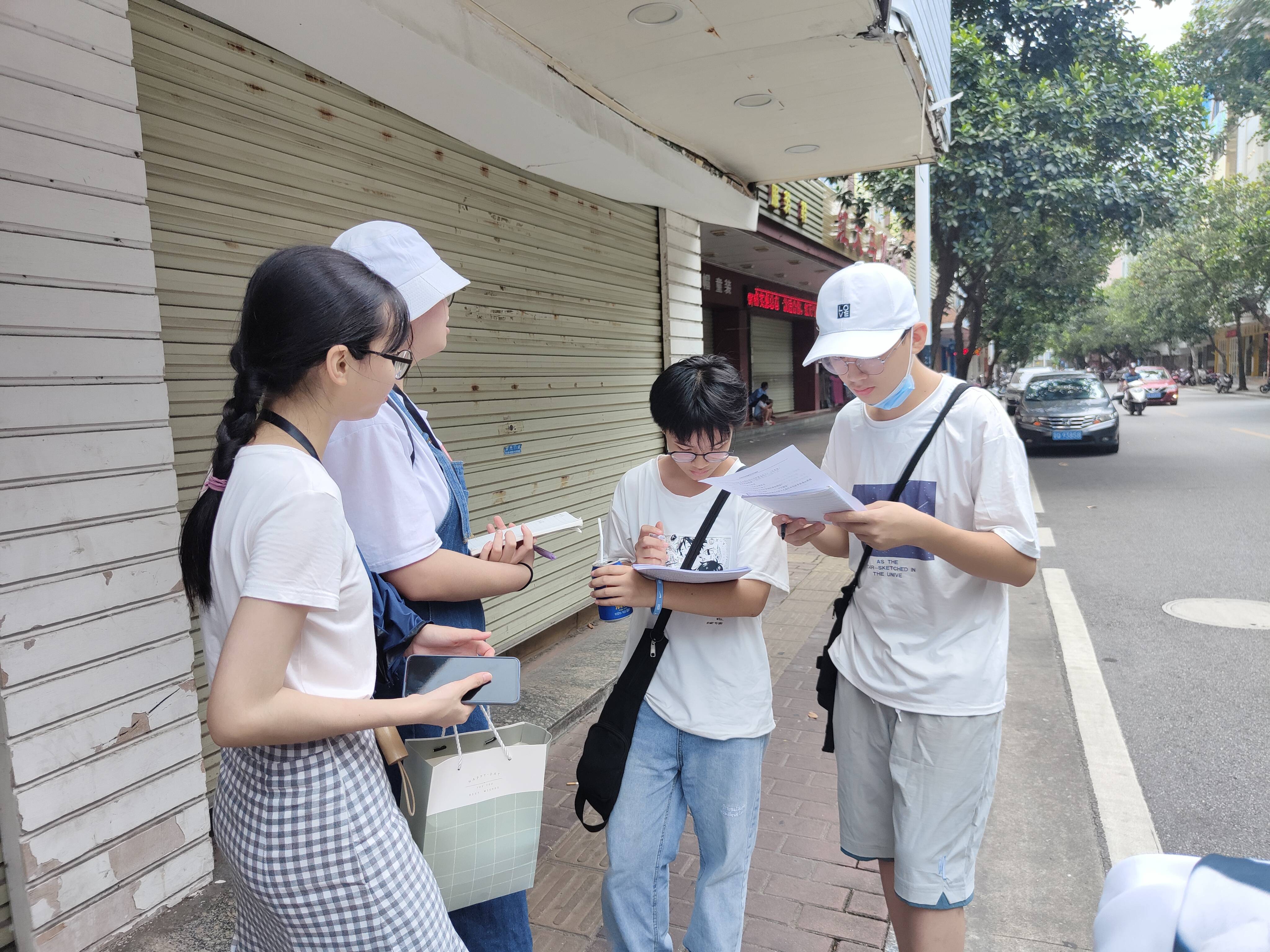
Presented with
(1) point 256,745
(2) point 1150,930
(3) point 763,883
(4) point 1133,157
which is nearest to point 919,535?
(2) point 1150,930

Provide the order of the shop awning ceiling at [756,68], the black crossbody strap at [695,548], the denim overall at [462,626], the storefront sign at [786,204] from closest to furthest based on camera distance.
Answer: the denim overall at [462,626]
the black crossbody strap at [695,548]
the shop awning ceiling at [756,68]
the storefront sign at [786,204]

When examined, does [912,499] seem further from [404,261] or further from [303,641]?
[303,641]

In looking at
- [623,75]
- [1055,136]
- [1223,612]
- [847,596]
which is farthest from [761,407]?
[847,596]

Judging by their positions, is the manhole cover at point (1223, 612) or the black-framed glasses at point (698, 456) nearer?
the black-framed glasses at point (698, 456)

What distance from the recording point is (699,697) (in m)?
2.19

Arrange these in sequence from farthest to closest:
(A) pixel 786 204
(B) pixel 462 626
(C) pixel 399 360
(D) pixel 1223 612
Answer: (A) pixel 786 204, (D) pixel 1223 612, (B) pixel 462 626, (C) pixel 399 360

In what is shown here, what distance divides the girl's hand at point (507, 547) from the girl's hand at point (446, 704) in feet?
1.45

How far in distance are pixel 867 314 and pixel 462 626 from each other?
1215 mm

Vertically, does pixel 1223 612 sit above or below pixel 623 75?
below

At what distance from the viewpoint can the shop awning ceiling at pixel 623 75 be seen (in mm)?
3389

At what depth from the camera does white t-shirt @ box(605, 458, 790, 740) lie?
2184 mm

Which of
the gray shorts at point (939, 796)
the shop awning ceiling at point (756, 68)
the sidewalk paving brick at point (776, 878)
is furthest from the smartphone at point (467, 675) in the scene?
the shop awning ceiling at point (756, 68)

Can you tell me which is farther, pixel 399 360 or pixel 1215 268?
pixel 1215 268

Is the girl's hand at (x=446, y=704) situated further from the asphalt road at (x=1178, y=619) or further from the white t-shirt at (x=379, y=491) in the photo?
the asphalt road at (x=1178, y=619)
